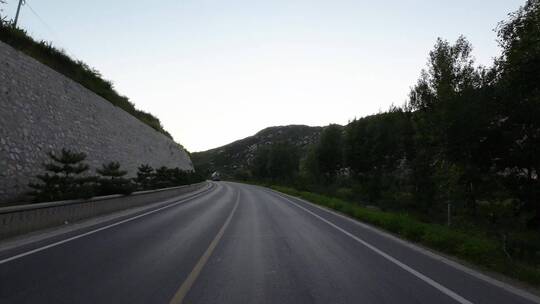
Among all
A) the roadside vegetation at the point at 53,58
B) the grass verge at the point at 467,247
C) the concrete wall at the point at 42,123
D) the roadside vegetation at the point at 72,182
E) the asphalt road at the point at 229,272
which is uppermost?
the roadside vegetation at the point at 53,58

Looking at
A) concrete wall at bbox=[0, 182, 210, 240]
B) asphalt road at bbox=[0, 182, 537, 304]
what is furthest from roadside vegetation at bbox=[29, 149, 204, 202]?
asphalt road at bbox=[0, 182, 537, 304]

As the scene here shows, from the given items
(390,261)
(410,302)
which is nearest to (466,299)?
(410,302)

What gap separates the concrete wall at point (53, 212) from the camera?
29.0 feet

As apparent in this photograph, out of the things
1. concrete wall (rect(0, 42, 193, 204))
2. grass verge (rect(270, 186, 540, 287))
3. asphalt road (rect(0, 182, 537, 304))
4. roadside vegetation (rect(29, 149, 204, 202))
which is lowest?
asphalt road (rect(0, 182, 537, 304))

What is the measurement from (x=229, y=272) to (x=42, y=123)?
15.0 meters

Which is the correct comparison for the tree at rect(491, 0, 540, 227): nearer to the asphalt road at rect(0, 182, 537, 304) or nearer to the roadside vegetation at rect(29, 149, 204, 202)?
the asphalt road at rect(0, 182, 537, 304)

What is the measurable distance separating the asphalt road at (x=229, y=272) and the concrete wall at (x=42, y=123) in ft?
20.6

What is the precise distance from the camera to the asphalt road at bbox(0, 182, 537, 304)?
15.5 feet

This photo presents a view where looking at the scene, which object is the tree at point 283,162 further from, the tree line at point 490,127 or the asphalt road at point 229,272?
the asphalt road at point 229,272

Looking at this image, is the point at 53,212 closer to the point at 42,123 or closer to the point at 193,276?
the point at 42,123

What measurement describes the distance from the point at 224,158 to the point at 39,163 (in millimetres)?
185141

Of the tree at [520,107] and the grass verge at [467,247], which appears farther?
the tree at [520,107]

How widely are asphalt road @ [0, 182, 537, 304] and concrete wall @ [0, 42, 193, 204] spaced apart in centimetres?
629

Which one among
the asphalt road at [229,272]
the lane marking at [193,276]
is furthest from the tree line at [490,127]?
the lane marking at [193,276]
